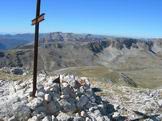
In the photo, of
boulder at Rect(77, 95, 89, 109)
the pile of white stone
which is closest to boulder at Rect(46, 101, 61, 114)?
the pile of white stone

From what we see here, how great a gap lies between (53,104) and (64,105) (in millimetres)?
672

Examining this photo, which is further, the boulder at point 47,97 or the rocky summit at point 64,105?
the boulder at point 47,97

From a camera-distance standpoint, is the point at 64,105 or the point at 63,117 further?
the point at 64,105

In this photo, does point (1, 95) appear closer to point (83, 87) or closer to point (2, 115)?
point (2, 115)

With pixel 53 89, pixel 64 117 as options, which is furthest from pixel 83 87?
pixel 64 117

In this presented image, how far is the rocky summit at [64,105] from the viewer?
18.0 m

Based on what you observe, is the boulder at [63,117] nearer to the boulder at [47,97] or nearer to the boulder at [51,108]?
the boulder at [51,108]

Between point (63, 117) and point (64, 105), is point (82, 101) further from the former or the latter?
point (63, 117)

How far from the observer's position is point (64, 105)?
19469mm

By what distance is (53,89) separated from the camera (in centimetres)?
2036

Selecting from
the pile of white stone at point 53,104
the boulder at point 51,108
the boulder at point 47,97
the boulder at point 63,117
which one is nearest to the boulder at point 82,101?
the pile of white stone at point 53,104

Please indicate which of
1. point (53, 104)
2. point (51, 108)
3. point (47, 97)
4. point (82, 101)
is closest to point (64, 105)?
point (53, 104)

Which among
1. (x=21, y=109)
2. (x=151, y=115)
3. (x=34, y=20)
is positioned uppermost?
(x=34, y=20)

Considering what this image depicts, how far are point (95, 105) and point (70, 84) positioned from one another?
2083 millimetres
